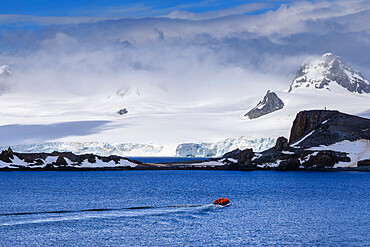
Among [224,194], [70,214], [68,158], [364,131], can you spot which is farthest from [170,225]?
[364,131]

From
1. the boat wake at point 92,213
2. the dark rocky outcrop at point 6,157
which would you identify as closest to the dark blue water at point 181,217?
the boat wake at point 92,213

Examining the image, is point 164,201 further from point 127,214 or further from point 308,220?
point 308,220

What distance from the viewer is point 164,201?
81125 mm

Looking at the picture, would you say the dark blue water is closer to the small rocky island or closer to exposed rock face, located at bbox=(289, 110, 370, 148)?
the small rocky island

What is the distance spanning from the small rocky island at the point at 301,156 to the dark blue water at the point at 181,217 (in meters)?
66.5

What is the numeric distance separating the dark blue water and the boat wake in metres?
0.10

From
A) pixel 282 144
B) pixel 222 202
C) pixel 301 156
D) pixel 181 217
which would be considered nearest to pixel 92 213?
pixel 181 217

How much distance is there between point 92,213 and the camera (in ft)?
221

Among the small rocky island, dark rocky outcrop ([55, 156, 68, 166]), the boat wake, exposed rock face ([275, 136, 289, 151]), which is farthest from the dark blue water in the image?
exposed rock face ([275, 136, 289, 151])

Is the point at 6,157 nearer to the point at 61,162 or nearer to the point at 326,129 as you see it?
the point at 61,162

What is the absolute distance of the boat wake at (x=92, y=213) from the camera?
6205 cm

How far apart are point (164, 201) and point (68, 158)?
102 m

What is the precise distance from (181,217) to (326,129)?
126735mm

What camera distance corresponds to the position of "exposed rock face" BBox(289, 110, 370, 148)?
179725 mm
